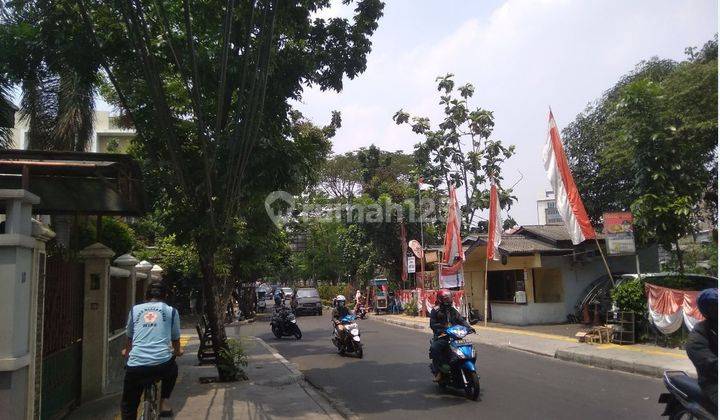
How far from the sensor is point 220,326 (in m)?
9.98

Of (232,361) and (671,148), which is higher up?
(671,148)

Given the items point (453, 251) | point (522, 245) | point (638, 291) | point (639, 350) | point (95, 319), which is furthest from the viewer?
point (453, 251)

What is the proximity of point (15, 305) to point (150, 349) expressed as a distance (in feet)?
4.26

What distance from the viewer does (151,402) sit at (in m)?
5.82

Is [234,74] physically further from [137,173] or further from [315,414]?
[315,414]

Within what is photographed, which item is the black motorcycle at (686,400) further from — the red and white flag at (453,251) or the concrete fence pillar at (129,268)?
the red and white flag at (453,251)

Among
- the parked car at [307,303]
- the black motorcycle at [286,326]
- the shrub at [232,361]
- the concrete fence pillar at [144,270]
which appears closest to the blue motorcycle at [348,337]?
the shrub at [232,361]

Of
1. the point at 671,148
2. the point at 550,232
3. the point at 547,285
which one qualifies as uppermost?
the point at 671,148

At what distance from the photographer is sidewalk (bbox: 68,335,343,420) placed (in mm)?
7684

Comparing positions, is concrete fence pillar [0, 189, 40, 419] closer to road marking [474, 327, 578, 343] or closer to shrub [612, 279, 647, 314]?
shrub [612, 279, 647, 314]

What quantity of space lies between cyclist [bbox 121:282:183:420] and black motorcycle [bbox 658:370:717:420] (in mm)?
5018

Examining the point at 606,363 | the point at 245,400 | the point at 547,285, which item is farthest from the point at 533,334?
the point at 245,400

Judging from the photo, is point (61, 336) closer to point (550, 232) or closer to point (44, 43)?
point (44, 43)

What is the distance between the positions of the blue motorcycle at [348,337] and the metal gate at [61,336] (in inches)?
Result: 267
